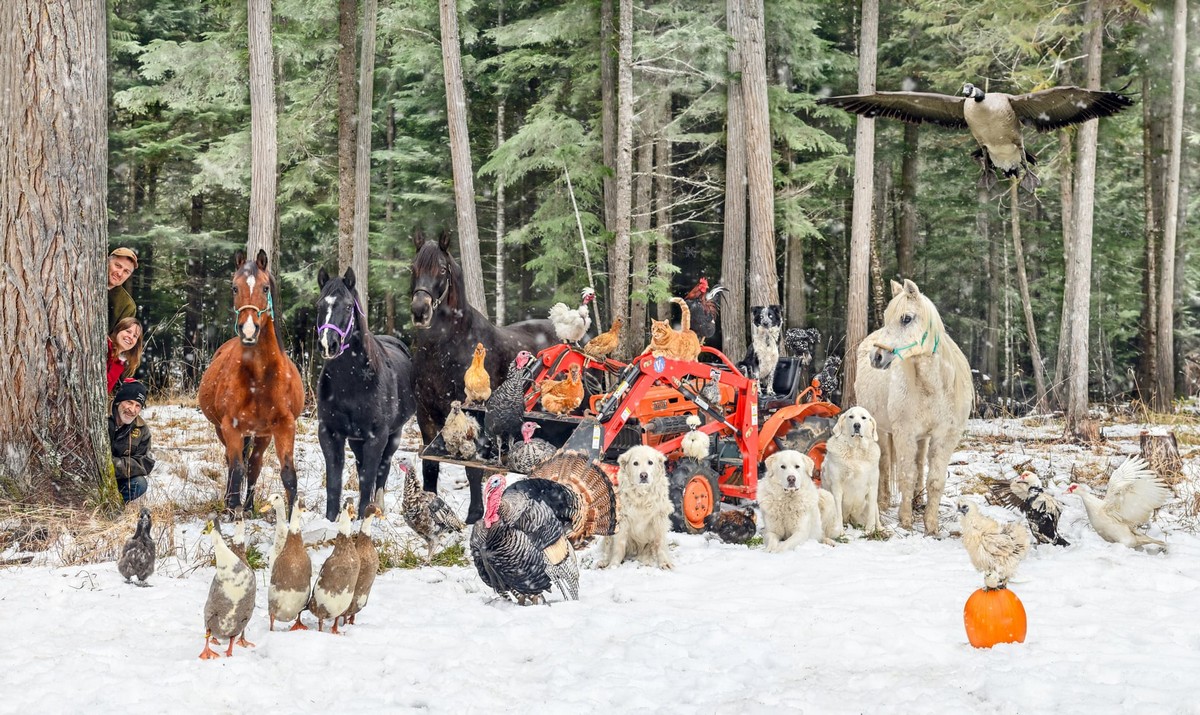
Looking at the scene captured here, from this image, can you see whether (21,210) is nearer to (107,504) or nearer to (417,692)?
(107,504)

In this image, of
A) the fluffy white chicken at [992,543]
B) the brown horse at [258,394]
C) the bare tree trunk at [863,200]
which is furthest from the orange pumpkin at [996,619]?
the bare tree trunk at [863,200]

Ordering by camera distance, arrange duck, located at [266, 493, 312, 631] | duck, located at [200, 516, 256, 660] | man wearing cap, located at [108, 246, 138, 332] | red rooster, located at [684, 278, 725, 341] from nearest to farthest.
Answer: duck, located at [200, 516, 256, 660] → duck, located at [266, 493, 312, 631] → man wearing cap, located at [108, 246, 138, 332] → red rooster, located at [684, 278, 725, 341]

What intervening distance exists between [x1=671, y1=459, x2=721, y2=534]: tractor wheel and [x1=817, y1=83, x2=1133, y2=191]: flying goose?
3.26m

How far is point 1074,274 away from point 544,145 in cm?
967

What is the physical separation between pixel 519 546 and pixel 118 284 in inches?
212

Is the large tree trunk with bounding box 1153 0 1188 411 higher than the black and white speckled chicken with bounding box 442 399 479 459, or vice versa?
the large tree trunk with bounding box 1153 0 1188 411

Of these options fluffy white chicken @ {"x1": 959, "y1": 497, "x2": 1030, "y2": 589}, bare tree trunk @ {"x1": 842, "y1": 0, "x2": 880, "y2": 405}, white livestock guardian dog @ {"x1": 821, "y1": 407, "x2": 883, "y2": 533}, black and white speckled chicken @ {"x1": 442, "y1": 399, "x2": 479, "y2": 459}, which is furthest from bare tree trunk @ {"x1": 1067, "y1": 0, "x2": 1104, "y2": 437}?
black and white speckled chicken @ {"x1": 442, "y1": 399, "x2": 479, "y2": 459}

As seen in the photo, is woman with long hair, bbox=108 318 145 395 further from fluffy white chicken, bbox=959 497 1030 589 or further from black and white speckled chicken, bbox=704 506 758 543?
fluffy white chicken, bbox=959 497 1030 589

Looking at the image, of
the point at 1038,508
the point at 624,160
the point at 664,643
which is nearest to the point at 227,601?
the point at 664,643

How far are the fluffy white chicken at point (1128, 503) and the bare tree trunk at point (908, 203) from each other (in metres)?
14.8

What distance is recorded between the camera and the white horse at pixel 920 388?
8.20m

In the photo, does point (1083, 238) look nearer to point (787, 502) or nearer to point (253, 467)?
point (787, 502)

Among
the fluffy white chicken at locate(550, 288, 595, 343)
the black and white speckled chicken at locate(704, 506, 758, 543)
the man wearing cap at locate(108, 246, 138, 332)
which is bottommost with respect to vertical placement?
the black and white speckled chicken at locate(704, 506, 758, 543)

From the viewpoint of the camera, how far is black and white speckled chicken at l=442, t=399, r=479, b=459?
8.09 metres
